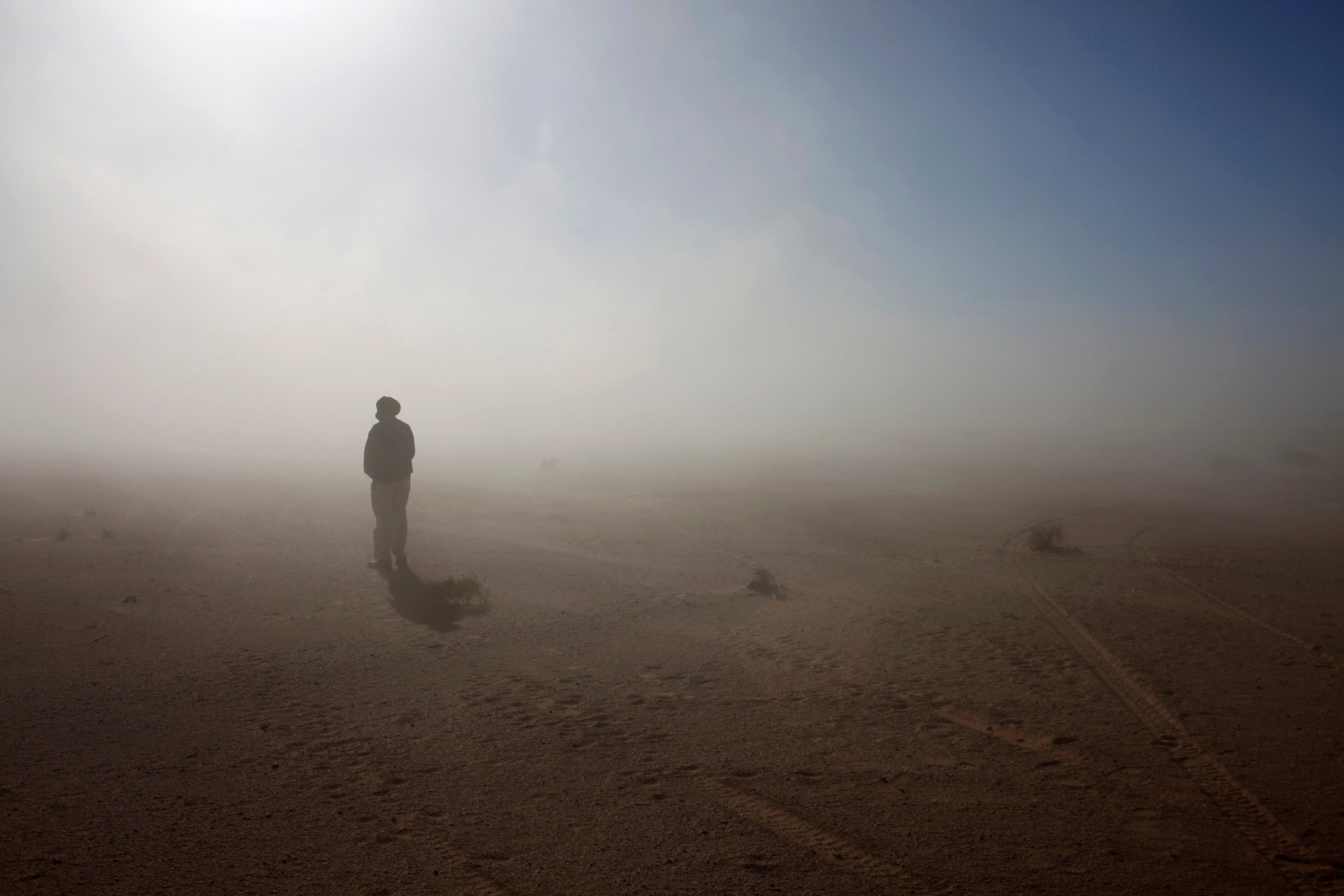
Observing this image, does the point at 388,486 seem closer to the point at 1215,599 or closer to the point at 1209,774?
the point at 1209,774

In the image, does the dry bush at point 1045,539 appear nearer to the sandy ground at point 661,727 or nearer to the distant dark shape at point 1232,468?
the sandy ground at point 661,727

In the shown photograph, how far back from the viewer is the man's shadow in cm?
813

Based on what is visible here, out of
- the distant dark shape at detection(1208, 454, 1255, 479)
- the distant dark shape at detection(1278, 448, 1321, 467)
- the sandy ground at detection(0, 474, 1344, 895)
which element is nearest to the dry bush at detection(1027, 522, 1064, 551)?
the sandy ground at detection(0, 474, 1344, 895)

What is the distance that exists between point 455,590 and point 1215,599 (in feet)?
32.0

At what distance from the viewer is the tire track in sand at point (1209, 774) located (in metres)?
3.48

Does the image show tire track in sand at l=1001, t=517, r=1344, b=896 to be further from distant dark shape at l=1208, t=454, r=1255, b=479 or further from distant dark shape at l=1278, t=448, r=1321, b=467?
distant dark shape at l=1278, t=448, r=1321, b=467

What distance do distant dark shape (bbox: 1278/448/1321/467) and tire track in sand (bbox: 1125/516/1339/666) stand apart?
28.7m

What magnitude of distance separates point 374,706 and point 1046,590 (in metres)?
8.56

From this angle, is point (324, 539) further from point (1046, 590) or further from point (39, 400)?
point (39, 400)

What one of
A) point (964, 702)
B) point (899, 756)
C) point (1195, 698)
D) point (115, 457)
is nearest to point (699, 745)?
point (899, 756)

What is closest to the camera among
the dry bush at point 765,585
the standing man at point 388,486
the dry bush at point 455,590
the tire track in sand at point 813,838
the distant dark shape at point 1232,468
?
the tire track in sand at point 813,838

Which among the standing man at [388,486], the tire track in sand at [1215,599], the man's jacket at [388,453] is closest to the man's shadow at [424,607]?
the standing man at [388,486]

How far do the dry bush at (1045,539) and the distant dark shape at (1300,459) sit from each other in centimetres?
3162

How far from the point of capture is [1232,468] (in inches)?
1400
